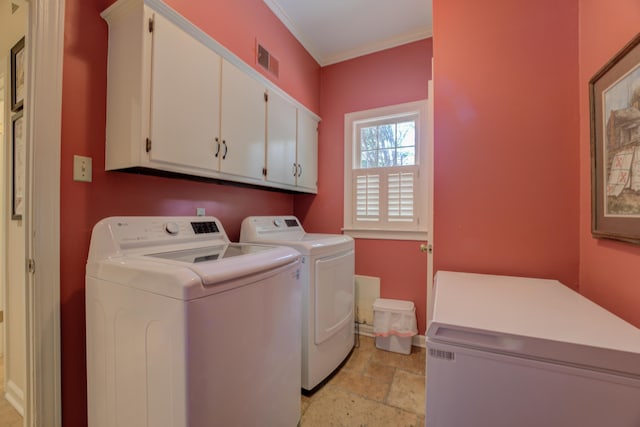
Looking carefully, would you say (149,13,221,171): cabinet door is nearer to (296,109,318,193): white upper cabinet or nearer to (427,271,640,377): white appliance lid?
(296,109,318,193): white upper cabinet

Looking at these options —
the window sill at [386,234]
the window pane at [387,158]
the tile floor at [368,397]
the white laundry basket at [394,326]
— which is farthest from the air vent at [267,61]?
the tile floor at [368,397]

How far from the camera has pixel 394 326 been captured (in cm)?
227

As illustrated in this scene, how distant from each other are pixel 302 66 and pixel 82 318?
2605 millimetres

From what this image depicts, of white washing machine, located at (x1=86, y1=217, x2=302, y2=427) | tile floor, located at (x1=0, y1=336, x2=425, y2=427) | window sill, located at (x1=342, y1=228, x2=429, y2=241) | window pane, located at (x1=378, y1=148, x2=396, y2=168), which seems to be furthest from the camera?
window pane, located at (x1=378, y1=148, x2=396, y2=168)

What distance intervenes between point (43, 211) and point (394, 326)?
2.37m

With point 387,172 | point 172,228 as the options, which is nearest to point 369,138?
point 387,172

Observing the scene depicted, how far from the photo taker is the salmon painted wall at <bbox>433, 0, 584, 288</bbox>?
1.28 m

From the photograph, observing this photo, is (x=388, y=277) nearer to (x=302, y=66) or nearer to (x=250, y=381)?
(x=250, y=381)

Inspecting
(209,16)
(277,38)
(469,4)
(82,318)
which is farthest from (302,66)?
(82,318)

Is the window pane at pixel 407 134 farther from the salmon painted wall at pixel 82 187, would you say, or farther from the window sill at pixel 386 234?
the salmon painted wall at pixel 82 187

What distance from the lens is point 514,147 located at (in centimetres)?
136

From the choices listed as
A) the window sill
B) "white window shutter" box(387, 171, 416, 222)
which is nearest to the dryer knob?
the window sill

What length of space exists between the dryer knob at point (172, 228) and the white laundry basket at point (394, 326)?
1720 millimetres

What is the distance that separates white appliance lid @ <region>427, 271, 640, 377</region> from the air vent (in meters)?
2.13
